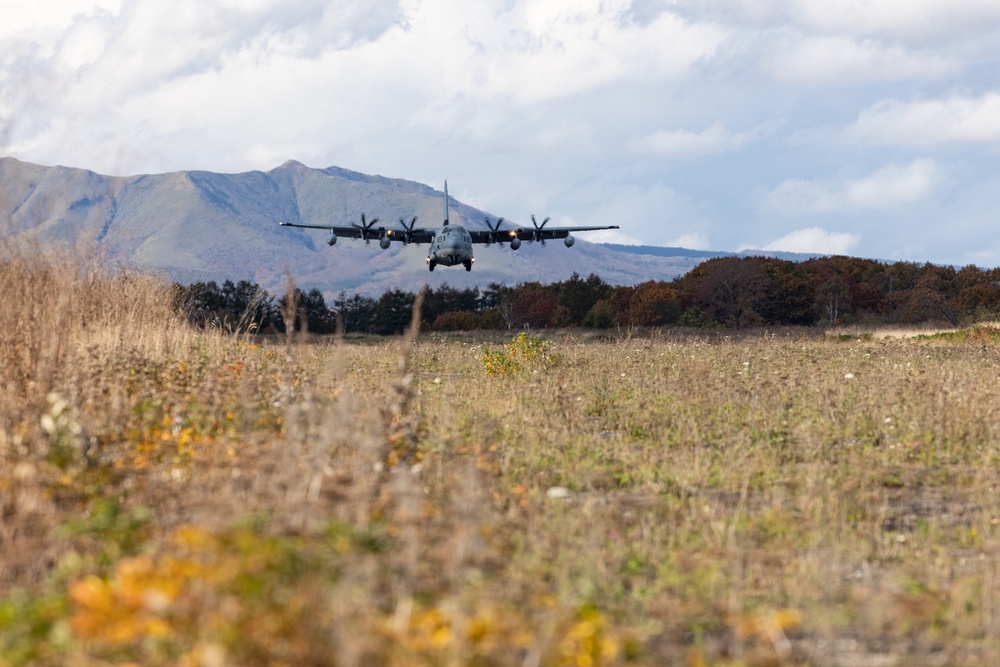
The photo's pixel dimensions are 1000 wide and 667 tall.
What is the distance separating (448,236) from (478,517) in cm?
4817

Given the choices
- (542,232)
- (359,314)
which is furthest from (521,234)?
(359,314)

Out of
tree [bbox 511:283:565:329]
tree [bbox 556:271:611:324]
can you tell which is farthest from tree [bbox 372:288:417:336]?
tree [bbox 556:271:611:324]

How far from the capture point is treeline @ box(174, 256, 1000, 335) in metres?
58.8

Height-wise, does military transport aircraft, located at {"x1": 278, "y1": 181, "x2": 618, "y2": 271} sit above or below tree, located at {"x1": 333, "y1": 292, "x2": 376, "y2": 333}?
above

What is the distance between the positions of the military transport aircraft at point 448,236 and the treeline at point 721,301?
166 inches

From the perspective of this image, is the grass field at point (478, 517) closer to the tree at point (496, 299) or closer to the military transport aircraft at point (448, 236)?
Result: the military transport aircraft at point (448, 236)

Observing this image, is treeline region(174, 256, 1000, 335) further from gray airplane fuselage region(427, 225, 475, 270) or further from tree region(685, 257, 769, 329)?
gray airplane fuselage region(427, 225, 475, 270)

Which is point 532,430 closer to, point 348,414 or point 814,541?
point 814,541

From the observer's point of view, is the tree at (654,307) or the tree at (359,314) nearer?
the tree at (654,307)

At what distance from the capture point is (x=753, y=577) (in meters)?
5.77

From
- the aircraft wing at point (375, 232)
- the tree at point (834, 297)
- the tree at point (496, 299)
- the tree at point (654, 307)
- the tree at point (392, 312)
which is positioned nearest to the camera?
the aircraft wing at point (375, 232)

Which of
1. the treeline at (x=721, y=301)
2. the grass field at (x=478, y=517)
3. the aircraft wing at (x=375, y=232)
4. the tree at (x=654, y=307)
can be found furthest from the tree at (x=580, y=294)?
the grass field at (x=478, y=517)

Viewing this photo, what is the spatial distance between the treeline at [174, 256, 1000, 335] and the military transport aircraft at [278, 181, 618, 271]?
4.21 meters

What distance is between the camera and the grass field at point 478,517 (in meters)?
3.33
